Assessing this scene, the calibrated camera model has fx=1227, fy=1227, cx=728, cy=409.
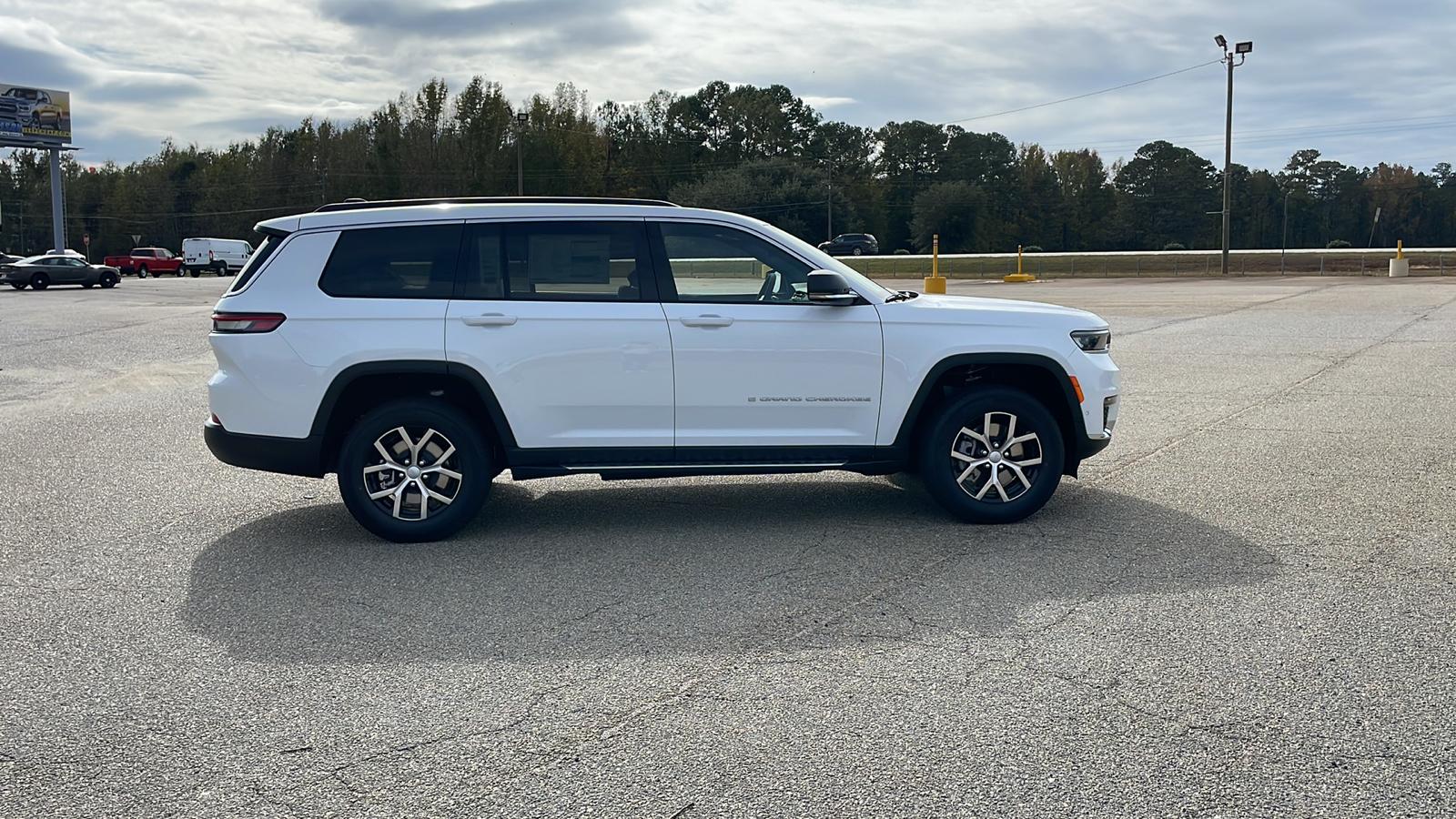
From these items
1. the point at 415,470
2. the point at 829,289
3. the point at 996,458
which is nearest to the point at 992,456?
the point at 996,458

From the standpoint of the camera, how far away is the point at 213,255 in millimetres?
74188

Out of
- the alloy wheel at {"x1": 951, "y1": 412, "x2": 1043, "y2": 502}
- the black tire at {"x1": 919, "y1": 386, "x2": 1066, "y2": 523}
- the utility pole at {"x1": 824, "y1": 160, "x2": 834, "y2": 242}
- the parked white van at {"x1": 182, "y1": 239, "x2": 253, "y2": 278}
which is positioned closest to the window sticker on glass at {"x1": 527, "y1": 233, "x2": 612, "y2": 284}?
the black tire at {"x1": 919, "y1": 386, "x2": 1066, "y2": 523}

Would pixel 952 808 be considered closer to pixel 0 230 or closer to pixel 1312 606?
pixel 1312 606

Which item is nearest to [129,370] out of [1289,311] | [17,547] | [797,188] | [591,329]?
[17,547]

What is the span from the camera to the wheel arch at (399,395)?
6.41 metres

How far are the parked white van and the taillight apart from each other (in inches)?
2857

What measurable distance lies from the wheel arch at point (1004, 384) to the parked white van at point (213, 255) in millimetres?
73677

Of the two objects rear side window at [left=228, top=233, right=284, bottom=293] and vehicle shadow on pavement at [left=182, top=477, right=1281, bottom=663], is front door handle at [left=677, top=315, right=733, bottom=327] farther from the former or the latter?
rear side window at [left=228, top=233, right=284, bottom=293]

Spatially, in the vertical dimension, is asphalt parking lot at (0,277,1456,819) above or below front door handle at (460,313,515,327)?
below

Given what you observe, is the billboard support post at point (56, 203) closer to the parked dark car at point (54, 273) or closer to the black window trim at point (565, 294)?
the parked dark car at point (54, 273)

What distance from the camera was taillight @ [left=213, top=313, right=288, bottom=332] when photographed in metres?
6.41

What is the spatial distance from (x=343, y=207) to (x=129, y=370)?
10611 mm

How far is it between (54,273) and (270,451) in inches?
1887

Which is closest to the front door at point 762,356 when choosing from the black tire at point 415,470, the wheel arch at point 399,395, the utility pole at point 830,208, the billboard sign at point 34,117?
the wheel arch at point 399,395
